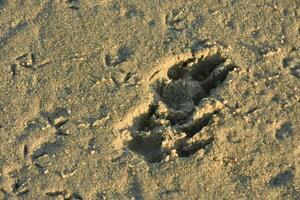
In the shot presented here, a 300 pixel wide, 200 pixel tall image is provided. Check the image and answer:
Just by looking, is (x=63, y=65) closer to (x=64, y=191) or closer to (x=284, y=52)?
(x=64, y=191)

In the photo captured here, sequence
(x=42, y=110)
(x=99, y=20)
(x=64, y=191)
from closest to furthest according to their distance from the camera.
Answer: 1. (x=64, y=191)
2. (x=42, y=110)
3. (x=99, y=20)

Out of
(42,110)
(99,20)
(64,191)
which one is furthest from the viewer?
(99,20)

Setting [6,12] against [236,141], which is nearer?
[236,141]

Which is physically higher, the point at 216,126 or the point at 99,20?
the point at 99,20

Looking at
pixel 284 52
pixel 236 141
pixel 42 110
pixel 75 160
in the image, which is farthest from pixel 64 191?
pixel 284 52

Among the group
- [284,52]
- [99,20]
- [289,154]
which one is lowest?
[289,154]
